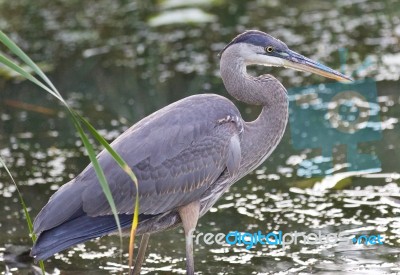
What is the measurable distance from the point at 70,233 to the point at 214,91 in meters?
3.61

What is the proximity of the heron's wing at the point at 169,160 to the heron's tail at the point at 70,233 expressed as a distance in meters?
0.05

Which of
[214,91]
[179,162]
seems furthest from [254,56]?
[214,91]

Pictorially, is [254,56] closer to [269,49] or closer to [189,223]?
[269,49]

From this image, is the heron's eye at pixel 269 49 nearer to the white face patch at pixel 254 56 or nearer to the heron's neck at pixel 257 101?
the white face patch at pixel 254 56

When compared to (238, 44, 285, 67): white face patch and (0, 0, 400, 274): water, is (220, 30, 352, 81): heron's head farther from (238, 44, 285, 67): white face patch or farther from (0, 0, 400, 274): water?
(0, 0, 400, 274): water

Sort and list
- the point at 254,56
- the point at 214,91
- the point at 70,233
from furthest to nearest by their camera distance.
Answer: the point at 214,91 < the point at 254,56 < the point at 70,233

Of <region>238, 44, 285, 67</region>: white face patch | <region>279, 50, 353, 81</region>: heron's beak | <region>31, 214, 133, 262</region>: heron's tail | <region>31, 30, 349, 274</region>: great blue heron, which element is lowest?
<region>31, 214, 133, 262</region>: heron's tail

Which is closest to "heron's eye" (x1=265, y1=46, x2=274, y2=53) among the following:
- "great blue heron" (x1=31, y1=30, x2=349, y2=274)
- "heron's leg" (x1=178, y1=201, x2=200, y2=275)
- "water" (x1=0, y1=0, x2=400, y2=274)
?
"great blue heron" (x1=31, y1=30, x2=349, y2=274)

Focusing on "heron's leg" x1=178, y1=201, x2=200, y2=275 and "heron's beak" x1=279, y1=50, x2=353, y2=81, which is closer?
"heron's leg" x1=178, y1=201, x2=200, y2=275

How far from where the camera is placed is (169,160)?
4801mm

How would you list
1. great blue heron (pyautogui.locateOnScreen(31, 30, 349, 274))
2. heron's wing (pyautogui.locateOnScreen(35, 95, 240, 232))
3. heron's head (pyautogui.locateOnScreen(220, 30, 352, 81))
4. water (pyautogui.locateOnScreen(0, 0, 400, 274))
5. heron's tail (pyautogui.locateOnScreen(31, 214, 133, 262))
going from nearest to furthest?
heron's tail (pyautogui.locateOnScreen(31, 214, 133, 262)), great blue heron (pyautogui.locateOnScreen(31, 30, 349, 274)), heron's wing (pyautogui.locateOnScreen(35, 95, 240, 232)), heron's head (pyautogui.locateOnScreen(220, 30, 352, 81)), water (pyautogui.locateOnScreen(0, 0, 400, 274))

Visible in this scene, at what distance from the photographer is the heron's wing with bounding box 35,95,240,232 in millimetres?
4746

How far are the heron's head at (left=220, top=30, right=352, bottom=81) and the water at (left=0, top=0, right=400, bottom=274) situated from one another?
1.04 m

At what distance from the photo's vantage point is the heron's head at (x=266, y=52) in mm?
5055
